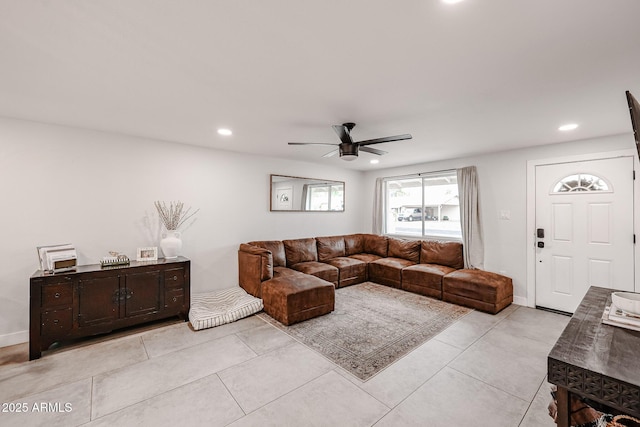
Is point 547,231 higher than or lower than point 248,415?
higher

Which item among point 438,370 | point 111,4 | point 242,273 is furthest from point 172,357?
point 111,4

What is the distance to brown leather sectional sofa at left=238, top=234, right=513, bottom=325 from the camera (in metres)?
3.53

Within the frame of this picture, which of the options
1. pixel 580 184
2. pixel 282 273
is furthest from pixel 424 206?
pixel 282 273

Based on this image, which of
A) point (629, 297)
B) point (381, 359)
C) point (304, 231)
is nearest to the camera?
point (629, 297)

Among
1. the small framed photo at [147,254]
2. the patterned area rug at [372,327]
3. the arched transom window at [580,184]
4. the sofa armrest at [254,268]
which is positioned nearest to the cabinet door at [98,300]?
the small framed photo at [147,254]

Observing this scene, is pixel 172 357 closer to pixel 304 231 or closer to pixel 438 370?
pixel 438 370

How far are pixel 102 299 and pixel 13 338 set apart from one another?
1013 mm

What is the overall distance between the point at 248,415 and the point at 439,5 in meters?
2.67

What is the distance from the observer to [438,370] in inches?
93.8

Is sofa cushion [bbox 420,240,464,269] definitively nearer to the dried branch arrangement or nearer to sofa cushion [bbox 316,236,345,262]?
sofa cushion [bbox 316,236,345,262]

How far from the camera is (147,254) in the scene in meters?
3.44

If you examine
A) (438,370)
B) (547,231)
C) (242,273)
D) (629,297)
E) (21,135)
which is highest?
(21,135)

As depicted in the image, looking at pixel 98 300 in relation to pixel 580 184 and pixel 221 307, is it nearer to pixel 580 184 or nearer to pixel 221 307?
pixel 221 307

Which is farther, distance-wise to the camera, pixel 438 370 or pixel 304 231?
pixel 304 231
